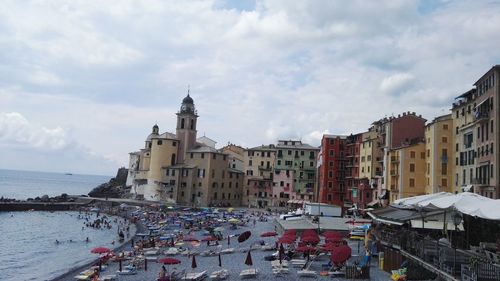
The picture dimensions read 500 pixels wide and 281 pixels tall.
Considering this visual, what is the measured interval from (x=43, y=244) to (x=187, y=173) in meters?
45.5

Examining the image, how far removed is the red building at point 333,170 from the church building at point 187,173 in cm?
2672

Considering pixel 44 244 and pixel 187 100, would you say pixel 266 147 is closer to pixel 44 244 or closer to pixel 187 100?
pixel 187 100

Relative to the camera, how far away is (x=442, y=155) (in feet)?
194

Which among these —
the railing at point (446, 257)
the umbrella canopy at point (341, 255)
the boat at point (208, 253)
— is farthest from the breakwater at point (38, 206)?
the railing at point (446, 257)

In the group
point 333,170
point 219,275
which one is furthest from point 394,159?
point 219,275

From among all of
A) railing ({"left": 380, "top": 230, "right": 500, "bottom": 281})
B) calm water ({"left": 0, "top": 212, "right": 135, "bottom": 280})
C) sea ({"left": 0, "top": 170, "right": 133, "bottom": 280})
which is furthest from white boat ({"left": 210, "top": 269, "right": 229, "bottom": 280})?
calm water ({"left": 0, "top": 212, "right": 135, "bottom": 280})

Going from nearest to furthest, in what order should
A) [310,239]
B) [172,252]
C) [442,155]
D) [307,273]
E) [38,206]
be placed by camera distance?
[307,273]
[310,239]
[172,252]
[442,155]
[38,206]

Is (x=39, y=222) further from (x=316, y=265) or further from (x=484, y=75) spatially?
(x=484, y=75)

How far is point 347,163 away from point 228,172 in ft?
102

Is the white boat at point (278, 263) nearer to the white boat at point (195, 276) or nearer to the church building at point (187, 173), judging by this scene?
the white boat at point (195, 276)

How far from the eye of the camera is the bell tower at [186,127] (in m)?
112

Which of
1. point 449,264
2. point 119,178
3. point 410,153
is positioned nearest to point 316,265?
point 449,264

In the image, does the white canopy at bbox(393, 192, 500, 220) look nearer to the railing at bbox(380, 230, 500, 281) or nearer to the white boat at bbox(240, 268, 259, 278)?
the railing at bbox(380, 230, 500, 281)

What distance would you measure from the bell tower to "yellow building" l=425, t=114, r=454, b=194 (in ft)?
210
